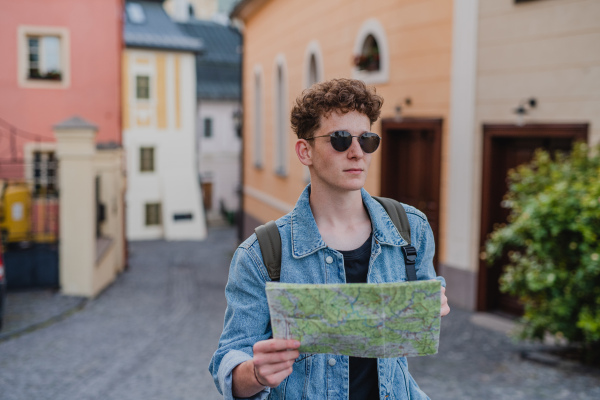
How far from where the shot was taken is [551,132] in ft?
26.2

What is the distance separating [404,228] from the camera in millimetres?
2291

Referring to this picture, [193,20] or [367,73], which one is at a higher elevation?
[193,20]

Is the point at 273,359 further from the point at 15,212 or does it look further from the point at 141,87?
the point at 141,87

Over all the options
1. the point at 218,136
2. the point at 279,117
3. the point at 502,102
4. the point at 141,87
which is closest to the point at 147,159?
the point at 141,87

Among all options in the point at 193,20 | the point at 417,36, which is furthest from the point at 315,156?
the point at 193,20

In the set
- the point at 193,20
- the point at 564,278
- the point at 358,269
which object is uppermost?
the point at 193,20

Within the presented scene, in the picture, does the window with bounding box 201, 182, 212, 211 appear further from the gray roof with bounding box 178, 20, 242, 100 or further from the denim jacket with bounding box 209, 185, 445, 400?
the denim jacket with bounding box 209, 185, 445, 400

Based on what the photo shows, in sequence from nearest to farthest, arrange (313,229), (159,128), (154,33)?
1. (313,229)
2. (154,33)
3. (159,128)

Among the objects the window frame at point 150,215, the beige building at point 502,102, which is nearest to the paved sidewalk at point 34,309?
the beige building at point 502,102

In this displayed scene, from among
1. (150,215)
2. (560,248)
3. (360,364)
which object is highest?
(360,364)

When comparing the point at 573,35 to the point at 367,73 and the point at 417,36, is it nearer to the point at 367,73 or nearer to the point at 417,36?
the point at 417,36

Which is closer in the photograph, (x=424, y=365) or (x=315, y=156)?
(x=315, y=156)

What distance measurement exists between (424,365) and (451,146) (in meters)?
3.85

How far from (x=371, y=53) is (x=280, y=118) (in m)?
6.73
